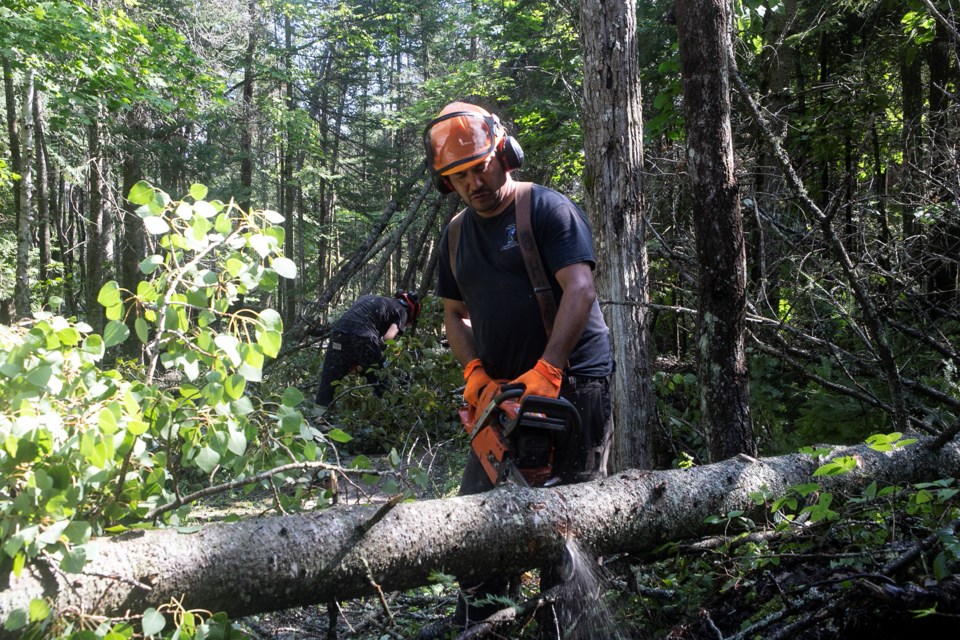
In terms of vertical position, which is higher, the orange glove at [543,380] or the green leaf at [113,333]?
the green leaf at [113,333]

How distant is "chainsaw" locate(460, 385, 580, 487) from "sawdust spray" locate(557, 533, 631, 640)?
32 cm

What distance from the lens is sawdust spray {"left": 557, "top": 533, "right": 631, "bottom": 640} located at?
2447 mm

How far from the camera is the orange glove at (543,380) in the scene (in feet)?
9.32

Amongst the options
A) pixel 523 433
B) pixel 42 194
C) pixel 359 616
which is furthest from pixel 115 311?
pixel 42 194

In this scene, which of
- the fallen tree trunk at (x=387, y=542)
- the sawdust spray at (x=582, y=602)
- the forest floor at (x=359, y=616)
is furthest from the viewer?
the forest floor at (x=359, y=616)

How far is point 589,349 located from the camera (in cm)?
329

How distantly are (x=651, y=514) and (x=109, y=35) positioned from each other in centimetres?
1138

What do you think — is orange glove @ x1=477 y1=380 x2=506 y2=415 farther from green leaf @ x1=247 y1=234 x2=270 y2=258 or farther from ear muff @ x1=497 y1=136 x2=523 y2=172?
green leaf @ x1=247 y1=234 x2=270 y2=258

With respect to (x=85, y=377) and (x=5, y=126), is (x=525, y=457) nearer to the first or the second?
(x=85, y=377)

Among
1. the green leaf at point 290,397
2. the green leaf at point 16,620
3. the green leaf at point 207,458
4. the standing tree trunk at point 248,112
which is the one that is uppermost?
the standing tree trunk at point 248,112

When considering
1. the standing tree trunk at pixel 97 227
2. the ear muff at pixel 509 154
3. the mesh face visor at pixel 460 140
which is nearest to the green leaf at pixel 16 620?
the mesh face visor at pixel 460 140

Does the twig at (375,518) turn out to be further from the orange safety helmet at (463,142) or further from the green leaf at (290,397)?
the orange safety helmet at (463,142)

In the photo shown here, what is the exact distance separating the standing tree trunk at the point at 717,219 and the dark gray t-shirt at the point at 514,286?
20.9 inches

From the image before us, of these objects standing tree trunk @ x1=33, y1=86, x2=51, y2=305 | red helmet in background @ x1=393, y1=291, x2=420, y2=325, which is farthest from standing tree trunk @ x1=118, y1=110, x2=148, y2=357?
red helmet in background @ x1=393, y1=291, x2=420, y2=325
